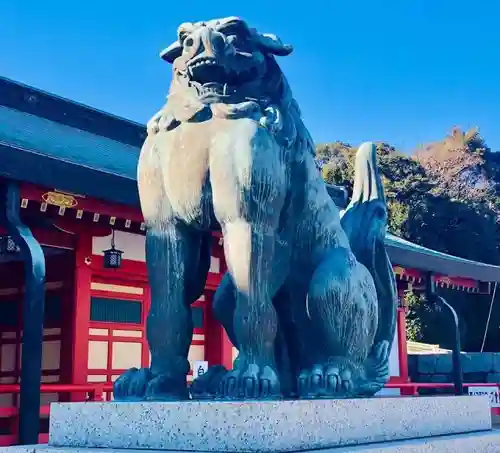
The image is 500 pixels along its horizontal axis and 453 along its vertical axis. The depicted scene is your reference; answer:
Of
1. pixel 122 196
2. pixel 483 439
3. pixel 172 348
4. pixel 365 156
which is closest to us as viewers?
pixel 172 348

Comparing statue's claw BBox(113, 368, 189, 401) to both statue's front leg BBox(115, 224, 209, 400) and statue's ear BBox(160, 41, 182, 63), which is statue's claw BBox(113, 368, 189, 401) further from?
statue's ear BBox(160, 41, 182, 63)

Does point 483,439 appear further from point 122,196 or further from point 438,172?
point 438,172

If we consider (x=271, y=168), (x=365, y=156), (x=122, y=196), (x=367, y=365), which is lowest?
(x=367, y=365)

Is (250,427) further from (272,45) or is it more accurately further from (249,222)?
(272,45)

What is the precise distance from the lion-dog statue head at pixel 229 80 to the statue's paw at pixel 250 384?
2.40 ft

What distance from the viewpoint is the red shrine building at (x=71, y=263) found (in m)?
5.13

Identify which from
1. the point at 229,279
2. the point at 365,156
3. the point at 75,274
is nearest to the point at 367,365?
the point at 229,279

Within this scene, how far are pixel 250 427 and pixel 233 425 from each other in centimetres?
4

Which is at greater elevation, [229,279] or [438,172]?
[438,172]

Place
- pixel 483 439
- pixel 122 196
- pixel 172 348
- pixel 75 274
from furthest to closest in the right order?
pixel 75 274, pixel 122 196, pixel 483 439, pixel 172 348

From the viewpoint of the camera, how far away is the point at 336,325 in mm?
2340

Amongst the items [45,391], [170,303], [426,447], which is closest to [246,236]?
[170,303]

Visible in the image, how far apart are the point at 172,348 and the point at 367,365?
30.3 inches

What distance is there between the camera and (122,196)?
5.84 m
